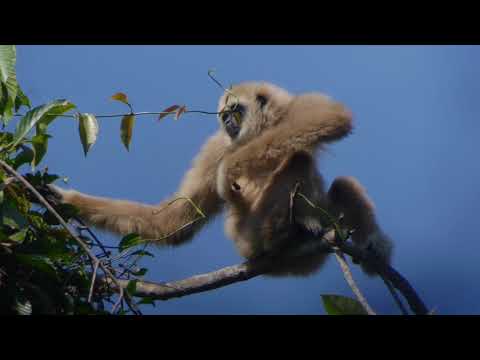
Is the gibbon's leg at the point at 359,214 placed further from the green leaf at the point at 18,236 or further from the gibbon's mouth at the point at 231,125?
the green leaf at the point at 18,236

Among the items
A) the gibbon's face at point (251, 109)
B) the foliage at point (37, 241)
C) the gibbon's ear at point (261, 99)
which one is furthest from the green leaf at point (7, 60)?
the gibbon's ear at point (261, 99)

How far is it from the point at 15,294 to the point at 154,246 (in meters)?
1.80

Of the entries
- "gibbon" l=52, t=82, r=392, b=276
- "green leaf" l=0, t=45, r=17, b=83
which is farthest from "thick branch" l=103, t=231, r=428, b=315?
"green leaf" l=0, t=45, r=17, b=83

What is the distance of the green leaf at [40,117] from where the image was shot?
2193 millimetres

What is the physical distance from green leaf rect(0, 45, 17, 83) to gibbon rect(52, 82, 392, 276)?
0.90m

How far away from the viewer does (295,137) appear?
2.99 meters

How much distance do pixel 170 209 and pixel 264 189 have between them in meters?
0.84

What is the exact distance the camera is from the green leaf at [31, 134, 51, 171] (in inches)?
87.9

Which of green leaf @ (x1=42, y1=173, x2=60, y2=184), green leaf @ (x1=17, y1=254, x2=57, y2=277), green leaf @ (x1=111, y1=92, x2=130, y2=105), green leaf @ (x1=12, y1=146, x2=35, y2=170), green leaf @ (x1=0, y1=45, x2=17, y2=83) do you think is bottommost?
green leaf @ (x1=17, y1=254, x2=57, y2=277)

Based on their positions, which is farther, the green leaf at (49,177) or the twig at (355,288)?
the green leaf at (49,177)

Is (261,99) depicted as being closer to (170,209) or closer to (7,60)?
(170,209)

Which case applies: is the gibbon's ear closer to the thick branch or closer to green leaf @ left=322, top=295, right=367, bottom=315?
the thick branch

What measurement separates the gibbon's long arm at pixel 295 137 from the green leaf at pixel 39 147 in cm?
104
